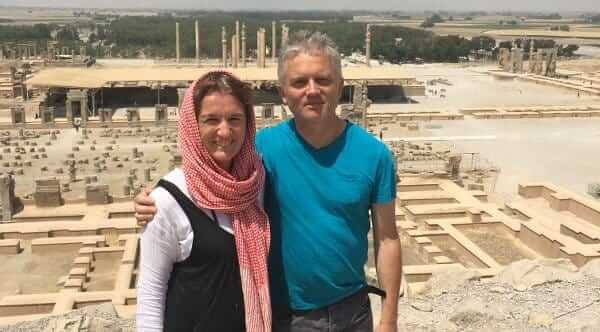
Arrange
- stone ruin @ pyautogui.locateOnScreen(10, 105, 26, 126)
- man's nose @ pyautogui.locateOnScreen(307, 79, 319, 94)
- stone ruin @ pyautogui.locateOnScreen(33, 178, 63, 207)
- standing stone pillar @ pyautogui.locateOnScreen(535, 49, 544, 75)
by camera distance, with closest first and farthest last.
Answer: man's nose @ pyautogui.locateOnScreen(307, 79, 319, 94) < stone ruin @ pyautogui.locateOnScreen(33, 178, 63, 207) < stone ruin @ pyautogui.locateOnScreen(10, 105, 26, 126) < standing stone pillar @ pyautogui.locateOnScreen(535, 49, 544, 75)

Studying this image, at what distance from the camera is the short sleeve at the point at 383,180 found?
304 centimetres

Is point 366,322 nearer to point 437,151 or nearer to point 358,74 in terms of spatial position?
point 437,151

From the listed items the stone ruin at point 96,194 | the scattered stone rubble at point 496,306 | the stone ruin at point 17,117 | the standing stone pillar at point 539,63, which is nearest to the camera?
the scattered stone rubble at point 496,306

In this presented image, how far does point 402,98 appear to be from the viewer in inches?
1513

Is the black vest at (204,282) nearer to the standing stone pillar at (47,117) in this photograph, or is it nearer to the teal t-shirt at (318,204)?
the teal t-shirt at (318,204)

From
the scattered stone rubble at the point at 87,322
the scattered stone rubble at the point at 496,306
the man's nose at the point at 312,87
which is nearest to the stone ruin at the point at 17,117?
the scattered stone rubble at the point at 496,306

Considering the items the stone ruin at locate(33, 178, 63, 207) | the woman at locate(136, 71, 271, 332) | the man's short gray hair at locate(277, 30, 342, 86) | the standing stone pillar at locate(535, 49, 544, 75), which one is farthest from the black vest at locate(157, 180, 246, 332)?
the standing stone pillar at locate(535, 49, 544, 75)

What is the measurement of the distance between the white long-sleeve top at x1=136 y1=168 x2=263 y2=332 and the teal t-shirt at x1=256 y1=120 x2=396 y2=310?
34 centimetres

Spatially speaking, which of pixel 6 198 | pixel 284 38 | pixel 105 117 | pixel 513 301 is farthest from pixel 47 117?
pixel 513 301

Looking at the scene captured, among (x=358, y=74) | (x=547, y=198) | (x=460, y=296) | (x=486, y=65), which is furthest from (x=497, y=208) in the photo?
(x=486, y=65)

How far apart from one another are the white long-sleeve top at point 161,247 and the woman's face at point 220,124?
0.19m

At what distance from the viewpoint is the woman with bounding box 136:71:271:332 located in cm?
270

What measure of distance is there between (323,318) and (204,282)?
67cm

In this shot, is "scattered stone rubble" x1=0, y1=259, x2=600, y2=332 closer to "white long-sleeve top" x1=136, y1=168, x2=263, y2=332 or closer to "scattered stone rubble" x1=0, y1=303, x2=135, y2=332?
"scattered stone rubble" x1=0, y1=303, x2=135, y2=332
